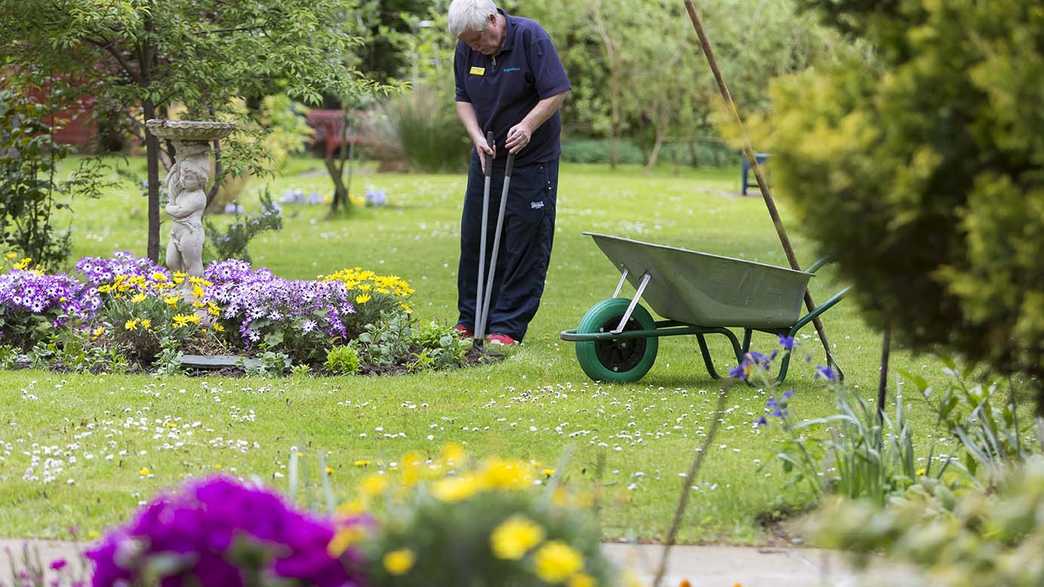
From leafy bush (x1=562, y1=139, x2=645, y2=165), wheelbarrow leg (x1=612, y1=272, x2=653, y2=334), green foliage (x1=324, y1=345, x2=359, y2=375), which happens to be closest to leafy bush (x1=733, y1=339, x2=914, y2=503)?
wheelbarrow leg (x1=612, y1=272, x2=653, y2=334)

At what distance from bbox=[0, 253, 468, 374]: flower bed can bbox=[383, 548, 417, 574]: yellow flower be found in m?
3.86

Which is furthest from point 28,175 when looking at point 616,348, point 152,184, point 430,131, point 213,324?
point 430,131

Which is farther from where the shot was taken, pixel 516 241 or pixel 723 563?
pixel 516 241

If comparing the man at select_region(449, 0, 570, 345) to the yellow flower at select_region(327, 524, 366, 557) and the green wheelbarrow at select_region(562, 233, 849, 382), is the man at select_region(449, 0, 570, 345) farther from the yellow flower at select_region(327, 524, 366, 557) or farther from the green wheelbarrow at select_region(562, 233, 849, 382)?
the yellow flower at select_region(327, 524, 366, 557)

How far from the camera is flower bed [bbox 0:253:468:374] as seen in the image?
6.09 metres

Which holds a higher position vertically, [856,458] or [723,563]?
[856,458]

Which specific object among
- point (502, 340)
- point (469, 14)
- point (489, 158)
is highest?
point (469, 14)

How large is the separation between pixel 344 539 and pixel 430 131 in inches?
770

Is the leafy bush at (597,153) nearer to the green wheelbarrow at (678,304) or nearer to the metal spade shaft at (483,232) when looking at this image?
the metal spade shaft at (483,232)

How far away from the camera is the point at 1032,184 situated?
105 inches

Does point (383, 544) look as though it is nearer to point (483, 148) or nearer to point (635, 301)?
point (635, 301)

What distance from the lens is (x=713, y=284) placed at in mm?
5527

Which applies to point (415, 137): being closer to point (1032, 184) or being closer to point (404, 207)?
point (404, 207)

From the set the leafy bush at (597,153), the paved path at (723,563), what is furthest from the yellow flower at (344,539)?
the leafy bush at (597,153)
